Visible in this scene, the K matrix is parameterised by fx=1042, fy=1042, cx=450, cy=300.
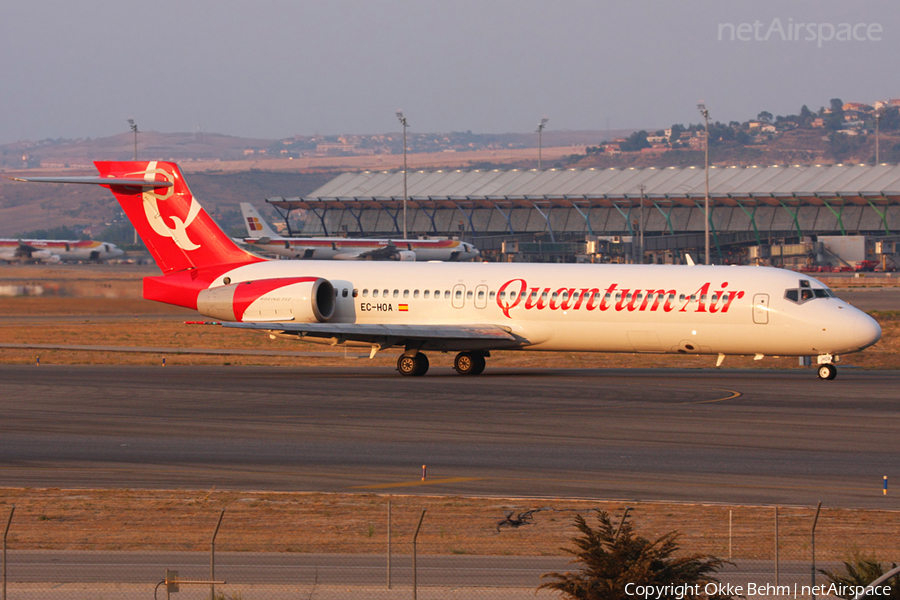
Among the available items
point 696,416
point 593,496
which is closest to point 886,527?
point 593,496

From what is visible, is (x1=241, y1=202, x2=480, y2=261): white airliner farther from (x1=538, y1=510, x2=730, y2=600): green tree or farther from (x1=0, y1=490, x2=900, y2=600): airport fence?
(x1=538, y1=510, x2=730, y2=600): green tree

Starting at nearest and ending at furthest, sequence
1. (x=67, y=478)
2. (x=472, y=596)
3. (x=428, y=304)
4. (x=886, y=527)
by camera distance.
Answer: (x=472, y=596), (x=886, y=527), (x=67, y=478), (x=428, y=304)

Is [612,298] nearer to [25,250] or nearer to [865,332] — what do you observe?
[865,332]

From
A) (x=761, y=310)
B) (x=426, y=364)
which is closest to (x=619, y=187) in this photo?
(x=426, y=364)

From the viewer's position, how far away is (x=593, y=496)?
17109 millimetres

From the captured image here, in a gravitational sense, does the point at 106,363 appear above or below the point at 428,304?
below

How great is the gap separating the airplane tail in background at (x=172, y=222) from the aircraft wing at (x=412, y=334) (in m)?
4.96

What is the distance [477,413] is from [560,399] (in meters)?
3.54

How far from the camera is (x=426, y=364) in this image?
35.4 meters

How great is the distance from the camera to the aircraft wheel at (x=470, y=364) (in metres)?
35.6

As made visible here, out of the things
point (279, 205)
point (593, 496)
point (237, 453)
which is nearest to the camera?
point (593, 496)

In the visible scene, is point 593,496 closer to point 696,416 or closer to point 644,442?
point 644,442

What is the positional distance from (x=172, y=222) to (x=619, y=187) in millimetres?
102729

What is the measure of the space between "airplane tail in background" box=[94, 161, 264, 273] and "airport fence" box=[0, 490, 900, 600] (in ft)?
70.0
